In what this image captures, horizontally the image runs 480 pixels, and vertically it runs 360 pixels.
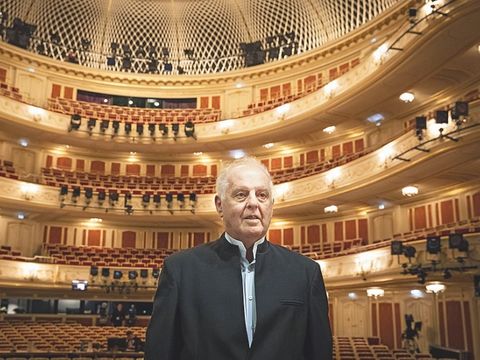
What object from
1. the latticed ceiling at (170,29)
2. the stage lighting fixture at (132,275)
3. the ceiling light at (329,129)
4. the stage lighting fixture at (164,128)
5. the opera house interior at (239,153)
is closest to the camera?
the opera house interior at (239,153)

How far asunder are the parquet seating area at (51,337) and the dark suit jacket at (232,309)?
12.7 m

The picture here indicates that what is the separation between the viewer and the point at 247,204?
2.05 m

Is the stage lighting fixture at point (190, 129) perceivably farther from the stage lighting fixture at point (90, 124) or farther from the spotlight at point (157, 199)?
the stage lighting fixture at point (90, 124)

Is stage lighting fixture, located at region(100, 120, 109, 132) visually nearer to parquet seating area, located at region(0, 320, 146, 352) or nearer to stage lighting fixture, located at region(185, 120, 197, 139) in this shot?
stage lighting fixture, located at region(185, 120, 197, 139)

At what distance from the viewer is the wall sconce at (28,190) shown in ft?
72.1

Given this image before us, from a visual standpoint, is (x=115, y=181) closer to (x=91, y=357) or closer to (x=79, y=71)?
(x=79, y=71)

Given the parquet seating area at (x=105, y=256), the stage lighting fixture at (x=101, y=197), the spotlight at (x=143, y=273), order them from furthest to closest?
the stage lighting fixture at (x=101, y=197) < the parquet seating area at (x=105, y=256) < the spotlight at (x=143, y=273)

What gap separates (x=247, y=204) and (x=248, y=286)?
1.05 feet

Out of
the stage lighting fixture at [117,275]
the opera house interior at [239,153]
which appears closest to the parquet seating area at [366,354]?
the opera house interior at [239,153]

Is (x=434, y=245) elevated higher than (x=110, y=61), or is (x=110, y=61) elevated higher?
(x=110, y=61)

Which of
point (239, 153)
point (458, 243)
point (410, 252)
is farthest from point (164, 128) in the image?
point (458, 243)

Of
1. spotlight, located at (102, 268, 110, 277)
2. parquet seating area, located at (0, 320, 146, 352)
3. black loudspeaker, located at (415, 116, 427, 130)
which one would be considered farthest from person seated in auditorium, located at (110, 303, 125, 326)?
black loudspeaker, located at (415, 116, 427, 130)

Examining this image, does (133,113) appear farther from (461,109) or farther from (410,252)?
(461,109)

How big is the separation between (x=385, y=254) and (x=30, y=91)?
19300 mm
